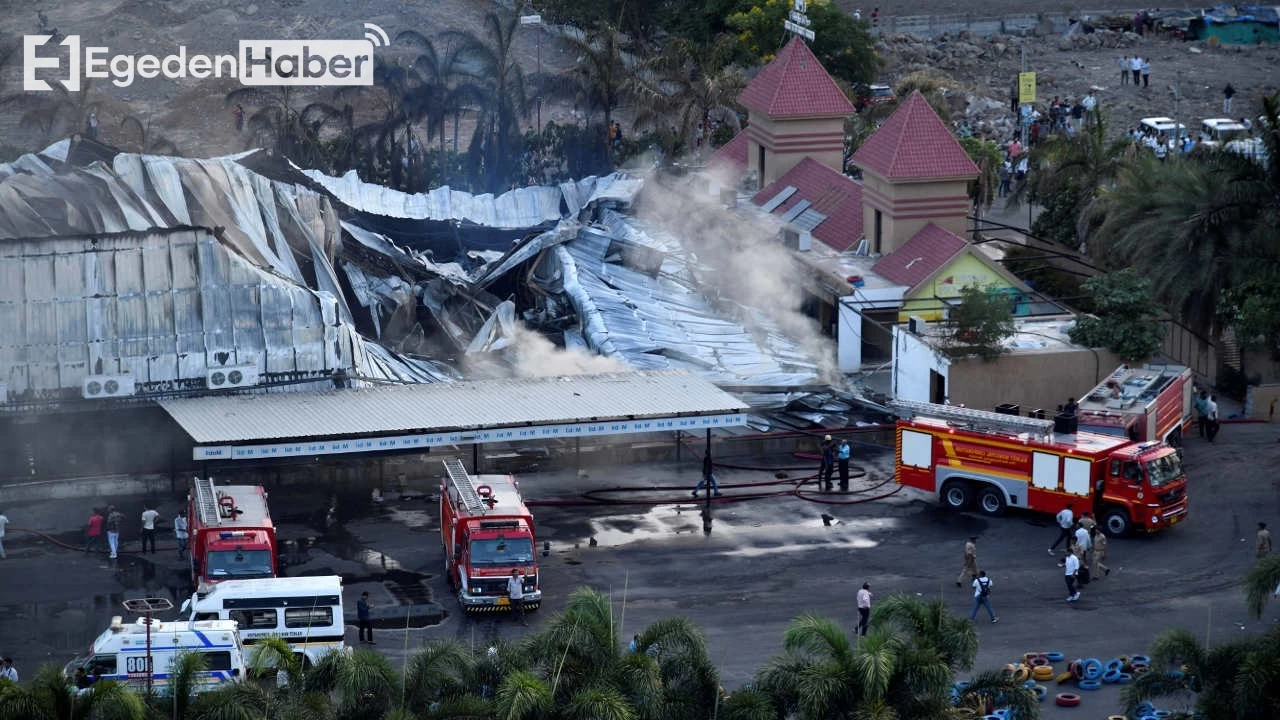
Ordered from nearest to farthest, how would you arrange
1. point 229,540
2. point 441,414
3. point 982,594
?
point 229,540 → point 982,594 → point 441,414

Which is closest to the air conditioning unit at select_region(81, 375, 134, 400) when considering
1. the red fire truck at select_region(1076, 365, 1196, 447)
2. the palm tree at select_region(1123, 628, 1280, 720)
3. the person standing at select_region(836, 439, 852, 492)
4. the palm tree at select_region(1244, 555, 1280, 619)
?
the person standing at select_region(836, 439, 852, 492)

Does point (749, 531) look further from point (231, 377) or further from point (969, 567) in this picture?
point (231, 377)

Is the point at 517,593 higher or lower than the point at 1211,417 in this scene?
lower

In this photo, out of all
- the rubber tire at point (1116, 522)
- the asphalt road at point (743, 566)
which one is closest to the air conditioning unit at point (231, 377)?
the asphalt road at point (743, 566)

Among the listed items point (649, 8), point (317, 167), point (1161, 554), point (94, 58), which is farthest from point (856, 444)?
point (94, 58)

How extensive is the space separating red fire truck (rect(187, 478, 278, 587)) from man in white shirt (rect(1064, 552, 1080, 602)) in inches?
584

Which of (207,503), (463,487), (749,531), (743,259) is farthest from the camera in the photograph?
(743,259)

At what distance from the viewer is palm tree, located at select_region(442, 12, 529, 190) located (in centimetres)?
7700

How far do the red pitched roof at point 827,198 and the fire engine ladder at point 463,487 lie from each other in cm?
2120

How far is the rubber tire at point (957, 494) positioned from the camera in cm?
4209

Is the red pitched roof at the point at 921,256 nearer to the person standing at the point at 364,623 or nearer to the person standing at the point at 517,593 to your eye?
the person standing at the point at 517,593

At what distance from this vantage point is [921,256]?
53.1m

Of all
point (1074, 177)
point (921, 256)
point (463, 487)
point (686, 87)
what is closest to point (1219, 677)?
point (463, 487)

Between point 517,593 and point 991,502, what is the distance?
39.2 feet
